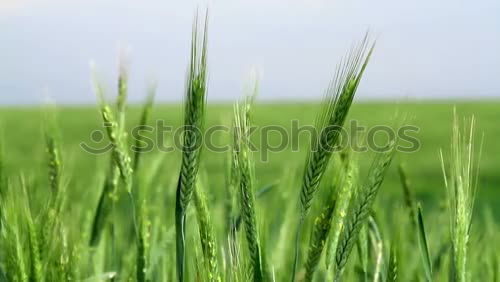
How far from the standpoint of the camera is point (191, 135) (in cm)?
59

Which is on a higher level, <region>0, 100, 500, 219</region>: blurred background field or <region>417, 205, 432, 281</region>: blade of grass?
<region>0, 100, 500, 219</region>: blurred background field

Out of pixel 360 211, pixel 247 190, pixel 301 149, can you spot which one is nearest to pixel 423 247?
pixel 360 211

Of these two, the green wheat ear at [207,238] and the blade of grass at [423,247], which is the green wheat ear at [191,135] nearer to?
the green wheat ear at [207,238]

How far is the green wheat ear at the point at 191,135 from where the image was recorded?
0.59m

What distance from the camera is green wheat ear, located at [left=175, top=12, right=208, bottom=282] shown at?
59 cm

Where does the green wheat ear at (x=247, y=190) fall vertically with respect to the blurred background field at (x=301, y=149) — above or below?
below

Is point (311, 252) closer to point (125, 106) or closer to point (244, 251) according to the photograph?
point (244, 251)

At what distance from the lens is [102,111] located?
77 centimetres

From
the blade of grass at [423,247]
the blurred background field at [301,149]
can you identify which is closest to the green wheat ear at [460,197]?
the blade of grass at [423,247]

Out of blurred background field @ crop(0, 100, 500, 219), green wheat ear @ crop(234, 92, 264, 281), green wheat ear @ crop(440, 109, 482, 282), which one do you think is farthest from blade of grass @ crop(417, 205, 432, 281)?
blurred background field @ crop(0, 100, 500, 219)

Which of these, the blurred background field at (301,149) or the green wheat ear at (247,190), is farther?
the blurred background field at (301,149)

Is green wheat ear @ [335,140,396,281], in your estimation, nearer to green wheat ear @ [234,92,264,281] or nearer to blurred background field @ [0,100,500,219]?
green wheat ear @ [234,92,264,281]

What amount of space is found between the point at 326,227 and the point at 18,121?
5.49 metres

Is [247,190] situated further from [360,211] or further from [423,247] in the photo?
[423,247]
